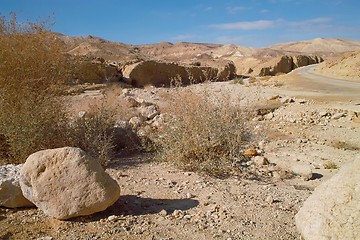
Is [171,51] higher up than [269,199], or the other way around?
[171,51]

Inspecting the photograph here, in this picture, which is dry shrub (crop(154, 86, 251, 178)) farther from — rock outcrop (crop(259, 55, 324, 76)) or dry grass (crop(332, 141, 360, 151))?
rock outcrop (crop(259, 55, 324, 76))

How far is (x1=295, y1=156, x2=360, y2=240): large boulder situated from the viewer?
8.27 ft

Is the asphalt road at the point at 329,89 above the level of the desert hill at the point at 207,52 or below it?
below

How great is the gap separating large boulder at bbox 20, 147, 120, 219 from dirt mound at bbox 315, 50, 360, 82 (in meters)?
21.9

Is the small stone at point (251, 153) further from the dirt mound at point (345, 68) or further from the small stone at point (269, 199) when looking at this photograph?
the dirt mound at point (345, 68)

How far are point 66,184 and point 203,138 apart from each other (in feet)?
7.66

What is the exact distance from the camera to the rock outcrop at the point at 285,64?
114ft

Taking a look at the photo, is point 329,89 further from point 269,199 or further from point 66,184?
point 66,184

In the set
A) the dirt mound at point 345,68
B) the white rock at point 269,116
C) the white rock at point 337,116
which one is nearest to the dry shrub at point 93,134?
the white rock at point 269,116

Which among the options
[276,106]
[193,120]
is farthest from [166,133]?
[276,106]

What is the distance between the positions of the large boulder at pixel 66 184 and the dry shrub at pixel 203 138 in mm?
1735

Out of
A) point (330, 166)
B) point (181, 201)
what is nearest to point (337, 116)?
point (330, 166)

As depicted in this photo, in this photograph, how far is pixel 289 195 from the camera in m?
4.01

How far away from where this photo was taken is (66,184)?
3.30 metres
